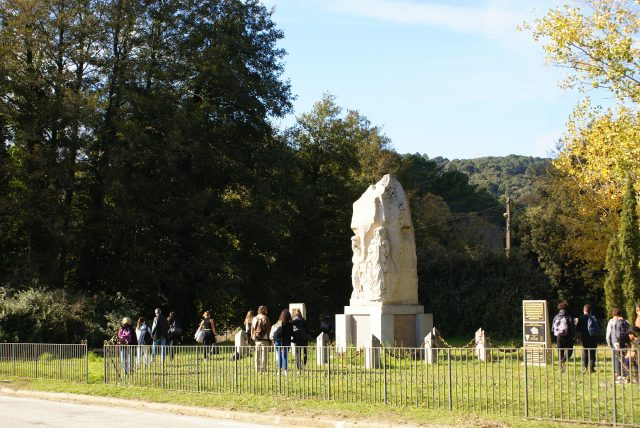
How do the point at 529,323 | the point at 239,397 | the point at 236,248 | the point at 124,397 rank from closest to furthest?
1. the point at 239,397
2. the point at 124,397
3. the point at 529,323
4. the point at 236,248

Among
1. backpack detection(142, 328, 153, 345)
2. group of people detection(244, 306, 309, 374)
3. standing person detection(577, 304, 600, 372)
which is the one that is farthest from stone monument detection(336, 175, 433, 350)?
backpack detection(142, 328, 153, 345)

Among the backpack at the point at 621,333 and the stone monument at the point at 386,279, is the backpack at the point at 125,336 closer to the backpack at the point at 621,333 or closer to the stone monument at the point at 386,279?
the stone monument at the point at 386,279

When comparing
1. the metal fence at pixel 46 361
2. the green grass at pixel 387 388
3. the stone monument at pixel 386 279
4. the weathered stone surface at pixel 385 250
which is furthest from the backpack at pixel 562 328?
the metal fence at pixel 46 361

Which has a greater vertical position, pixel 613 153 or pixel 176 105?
pixel 176 105

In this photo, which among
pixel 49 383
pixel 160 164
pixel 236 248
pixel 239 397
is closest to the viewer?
pixel 239 397

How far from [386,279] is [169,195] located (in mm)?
18312

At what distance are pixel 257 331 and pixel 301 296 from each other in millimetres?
23792

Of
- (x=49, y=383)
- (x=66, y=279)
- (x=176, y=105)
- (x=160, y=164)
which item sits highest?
(x=176, y=105)

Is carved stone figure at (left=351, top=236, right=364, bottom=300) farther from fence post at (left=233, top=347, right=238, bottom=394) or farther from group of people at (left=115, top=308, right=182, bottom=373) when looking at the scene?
fence post at (left=233, top=347, right=238, bottom=394)

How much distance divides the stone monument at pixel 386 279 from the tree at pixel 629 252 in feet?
42.0

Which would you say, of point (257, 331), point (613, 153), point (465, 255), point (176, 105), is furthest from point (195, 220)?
point (613, 153)

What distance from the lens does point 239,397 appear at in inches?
636

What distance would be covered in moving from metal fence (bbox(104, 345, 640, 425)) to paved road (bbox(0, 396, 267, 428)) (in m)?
1.88

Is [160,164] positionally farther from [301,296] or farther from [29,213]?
[301,296]
